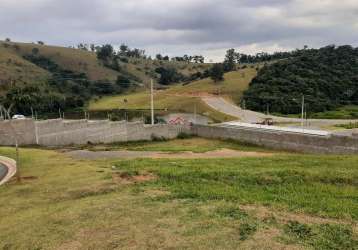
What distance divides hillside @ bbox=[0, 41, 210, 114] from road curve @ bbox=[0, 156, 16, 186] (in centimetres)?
3852

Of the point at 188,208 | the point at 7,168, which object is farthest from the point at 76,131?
the point at 188,208

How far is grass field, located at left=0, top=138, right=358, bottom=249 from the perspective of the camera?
1226 centimetres

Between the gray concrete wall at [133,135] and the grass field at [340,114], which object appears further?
the grass field at [340,114]

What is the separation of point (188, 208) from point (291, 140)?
30428 millimetres

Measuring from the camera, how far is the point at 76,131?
171 feet

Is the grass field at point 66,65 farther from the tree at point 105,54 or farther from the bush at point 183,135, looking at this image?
the bush at point 183,135

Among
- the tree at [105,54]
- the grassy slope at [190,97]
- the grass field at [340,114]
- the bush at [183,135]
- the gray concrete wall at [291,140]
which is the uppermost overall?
the tree at [105,54]

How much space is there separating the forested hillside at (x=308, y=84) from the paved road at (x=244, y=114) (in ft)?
12.9

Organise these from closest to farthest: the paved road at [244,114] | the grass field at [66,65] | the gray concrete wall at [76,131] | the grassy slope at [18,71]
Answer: the gray concrete wall at [76,131] → the paved road at [244,114] → the grassy slope at [18,71] → the grass field at [66,65]

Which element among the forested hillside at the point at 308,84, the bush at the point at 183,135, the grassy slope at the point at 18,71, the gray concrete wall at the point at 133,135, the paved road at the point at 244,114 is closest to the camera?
the gray concrete wall at the point at 133,135

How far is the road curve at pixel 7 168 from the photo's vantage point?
83.8ft

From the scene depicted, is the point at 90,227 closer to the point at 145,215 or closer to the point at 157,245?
the point at 145,215

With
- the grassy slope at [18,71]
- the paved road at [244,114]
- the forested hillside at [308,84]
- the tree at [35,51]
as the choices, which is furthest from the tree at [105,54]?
the forested hillside at [308,84]

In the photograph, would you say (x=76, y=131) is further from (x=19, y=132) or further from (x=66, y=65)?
(x=66, y=65)
